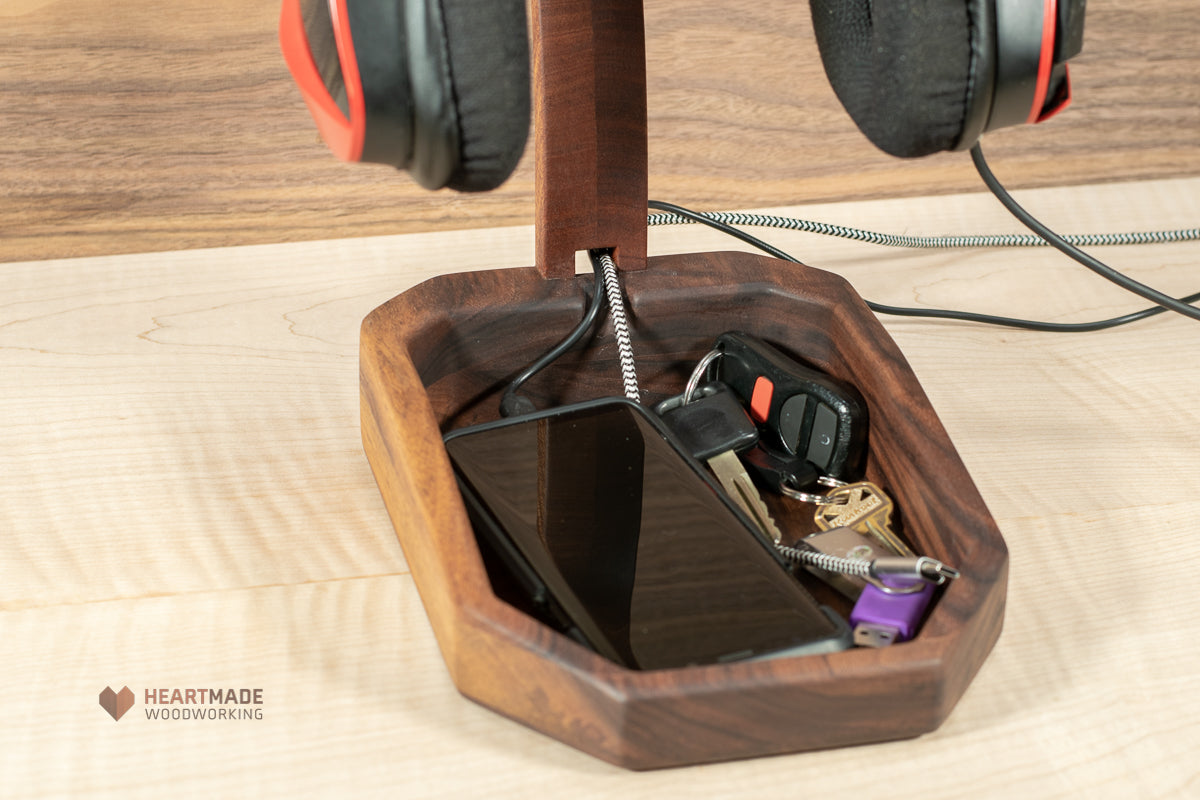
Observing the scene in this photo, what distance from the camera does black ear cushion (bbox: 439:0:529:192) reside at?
0.38m

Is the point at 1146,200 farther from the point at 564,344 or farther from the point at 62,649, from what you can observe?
the point at 62,649

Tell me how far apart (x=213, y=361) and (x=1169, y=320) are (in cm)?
56

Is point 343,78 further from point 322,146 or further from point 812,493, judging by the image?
point 322,146

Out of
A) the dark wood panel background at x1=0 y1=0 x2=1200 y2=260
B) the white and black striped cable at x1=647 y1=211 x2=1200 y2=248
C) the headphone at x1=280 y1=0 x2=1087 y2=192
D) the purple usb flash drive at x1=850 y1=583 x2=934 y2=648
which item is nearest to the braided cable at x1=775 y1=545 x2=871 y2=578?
the purple usb flash drive at x1=850 y1=583 x2=934 y2=648

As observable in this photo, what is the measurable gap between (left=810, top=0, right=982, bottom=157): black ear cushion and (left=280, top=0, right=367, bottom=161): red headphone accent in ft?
0.60

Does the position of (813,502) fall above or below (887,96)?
below

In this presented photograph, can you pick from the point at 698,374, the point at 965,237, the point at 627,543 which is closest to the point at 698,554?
the point at 627,543

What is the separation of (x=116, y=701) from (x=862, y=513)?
303 millimetres

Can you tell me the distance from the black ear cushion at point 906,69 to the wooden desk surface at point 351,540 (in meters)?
0.21

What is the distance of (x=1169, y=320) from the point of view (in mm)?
722

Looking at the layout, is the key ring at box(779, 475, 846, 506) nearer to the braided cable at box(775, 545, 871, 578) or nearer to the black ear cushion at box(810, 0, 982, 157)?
the braided cable at box(775, 545, 871, 578)

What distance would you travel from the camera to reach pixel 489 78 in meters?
0.39

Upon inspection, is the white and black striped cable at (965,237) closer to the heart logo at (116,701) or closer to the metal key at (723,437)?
the metal key at (723,437)

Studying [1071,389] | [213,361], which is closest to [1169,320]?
[1071,389]
